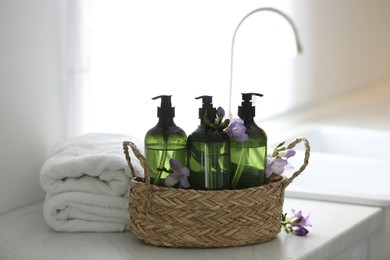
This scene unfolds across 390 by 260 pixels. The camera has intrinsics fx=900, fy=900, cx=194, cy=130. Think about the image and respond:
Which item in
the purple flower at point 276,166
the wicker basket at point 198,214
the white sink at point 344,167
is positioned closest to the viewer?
the wicker basket at point 198,214

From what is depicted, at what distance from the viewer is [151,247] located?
1786 mm

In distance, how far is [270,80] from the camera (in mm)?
3184

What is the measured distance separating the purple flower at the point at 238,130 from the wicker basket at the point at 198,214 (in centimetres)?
10

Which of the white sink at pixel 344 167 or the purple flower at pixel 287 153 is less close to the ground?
the purple flower at pixel 287 153

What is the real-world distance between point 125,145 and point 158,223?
17 cm

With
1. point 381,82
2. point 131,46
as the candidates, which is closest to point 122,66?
point 131,46

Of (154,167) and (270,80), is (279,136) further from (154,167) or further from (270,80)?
(154,167)

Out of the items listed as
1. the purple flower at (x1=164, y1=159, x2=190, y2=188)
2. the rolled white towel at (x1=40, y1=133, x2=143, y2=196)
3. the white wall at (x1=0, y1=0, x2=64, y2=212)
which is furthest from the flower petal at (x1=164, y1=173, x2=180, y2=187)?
the white wall at (x1=0, y1=0, x2=64, y2=212)

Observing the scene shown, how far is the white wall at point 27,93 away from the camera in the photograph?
198 cm

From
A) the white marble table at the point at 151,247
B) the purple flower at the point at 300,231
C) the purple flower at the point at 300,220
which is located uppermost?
the purple flower at the point at 300,220

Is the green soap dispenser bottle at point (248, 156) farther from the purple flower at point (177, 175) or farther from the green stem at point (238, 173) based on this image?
the purple flower at point (177, 175)

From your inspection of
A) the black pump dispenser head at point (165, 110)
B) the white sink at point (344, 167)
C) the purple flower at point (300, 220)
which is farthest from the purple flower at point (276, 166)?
the white sink at point (344, 167)

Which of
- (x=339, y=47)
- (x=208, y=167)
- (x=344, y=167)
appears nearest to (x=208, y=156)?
(x=208, y=167)

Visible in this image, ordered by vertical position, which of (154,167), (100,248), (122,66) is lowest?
(100,248)
